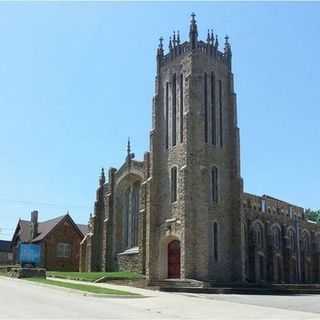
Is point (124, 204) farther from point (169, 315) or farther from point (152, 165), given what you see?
point (169, 315)

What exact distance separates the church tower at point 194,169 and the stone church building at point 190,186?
7 cm

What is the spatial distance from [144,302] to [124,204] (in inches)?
1094

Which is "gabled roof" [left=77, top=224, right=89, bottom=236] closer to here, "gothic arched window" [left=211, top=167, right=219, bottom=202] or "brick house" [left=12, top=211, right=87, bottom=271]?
"brick house" [left=12, top=211, right=87, bottom=271]

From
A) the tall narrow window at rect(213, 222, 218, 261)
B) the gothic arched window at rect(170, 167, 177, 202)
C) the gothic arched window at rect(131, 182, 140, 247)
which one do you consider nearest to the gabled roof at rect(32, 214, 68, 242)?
the gothic arched window at rect(131, 182, 140, 247)

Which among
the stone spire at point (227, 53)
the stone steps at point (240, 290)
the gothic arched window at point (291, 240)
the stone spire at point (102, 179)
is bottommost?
the stone steps at point (240, 290)

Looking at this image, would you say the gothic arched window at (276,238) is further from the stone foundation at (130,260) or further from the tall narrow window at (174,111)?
the tall narrow window at (174,111)

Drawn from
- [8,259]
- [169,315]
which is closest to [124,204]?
[169,315]

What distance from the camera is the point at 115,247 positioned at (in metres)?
49.8

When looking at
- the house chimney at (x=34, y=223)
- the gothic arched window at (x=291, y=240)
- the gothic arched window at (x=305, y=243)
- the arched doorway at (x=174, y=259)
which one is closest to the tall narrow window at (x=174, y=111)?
the arched doorway at (x=174, y=259)

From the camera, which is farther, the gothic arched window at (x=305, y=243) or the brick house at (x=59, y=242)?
the brick house at (x=59, y=242)

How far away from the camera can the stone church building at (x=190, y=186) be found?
38812 millimetres

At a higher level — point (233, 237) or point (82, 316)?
point (233, 237)

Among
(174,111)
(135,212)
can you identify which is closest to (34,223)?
(135,212)

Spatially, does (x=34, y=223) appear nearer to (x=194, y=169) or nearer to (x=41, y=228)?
(x=41, y=228)
